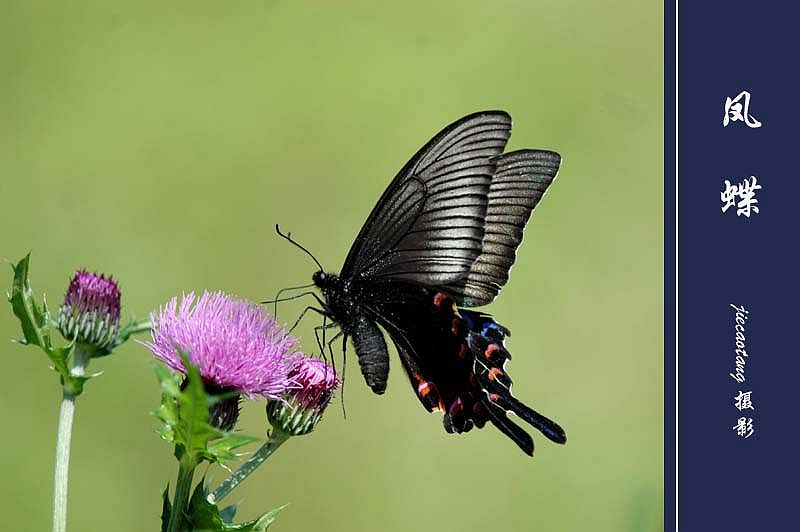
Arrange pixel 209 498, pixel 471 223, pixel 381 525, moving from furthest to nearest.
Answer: pixel 381 525 → pixel 471 223 → pixel 209 498

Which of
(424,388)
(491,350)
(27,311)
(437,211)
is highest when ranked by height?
(437,211)

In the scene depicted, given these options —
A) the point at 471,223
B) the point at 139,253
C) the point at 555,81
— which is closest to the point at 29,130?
the point at 139,253

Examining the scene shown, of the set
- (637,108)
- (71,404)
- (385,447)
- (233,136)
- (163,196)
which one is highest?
(637,108)

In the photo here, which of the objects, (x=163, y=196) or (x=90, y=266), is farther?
(x=163, y=196)

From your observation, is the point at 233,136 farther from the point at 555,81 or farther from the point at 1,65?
the point at 555,81

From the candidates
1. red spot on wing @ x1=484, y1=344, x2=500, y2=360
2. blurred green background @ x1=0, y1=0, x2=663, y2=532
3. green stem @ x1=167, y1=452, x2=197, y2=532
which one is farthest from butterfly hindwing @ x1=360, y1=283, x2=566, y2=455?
blurred green background @ x1=0, y1=0, x2=663, y2=532

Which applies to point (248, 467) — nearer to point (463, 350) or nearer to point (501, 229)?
point (463, 350)

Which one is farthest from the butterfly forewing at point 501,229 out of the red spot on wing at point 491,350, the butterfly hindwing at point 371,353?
the butterfly hindwing at point 371,353

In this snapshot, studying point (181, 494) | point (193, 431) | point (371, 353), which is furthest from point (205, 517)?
point (371, 353)
